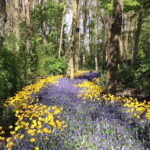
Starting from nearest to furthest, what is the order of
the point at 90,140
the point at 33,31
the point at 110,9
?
the point at 90,140 → the point at 110,9 → the point at 33,31

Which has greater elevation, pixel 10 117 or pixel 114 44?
pixel 114 44

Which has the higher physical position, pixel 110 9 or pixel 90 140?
pixel 110 9

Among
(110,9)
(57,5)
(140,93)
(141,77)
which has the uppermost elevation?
(57,5)

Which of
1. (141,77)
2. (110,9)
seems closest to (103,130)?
(141,77)

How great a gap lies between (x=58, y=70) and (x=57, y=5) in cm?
1310

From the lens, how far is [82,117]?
386 cm

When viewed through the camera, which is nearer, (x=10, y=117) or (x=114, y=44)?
(x=10, y=117)

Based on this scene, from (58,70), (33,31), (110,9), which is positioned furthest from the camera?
(33,31)

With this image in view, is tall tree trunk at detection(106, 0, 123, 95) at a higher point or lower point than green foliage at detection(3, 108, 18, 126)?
higher

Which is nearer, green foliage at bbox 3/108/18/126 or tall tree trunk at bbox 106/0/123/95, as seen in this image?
green foliage at bbox 3/108/18/126

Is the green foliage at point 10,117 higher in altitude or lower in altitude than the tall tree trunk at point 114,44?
lower

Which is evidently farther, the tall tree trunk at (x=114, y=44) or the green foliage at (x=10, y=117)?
the tall tree trunk at (x=114, y=44)

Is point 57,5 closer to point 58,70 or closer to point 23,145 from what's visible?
point 58,70

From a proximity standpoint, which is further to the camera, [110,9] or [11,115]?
[110,9]
